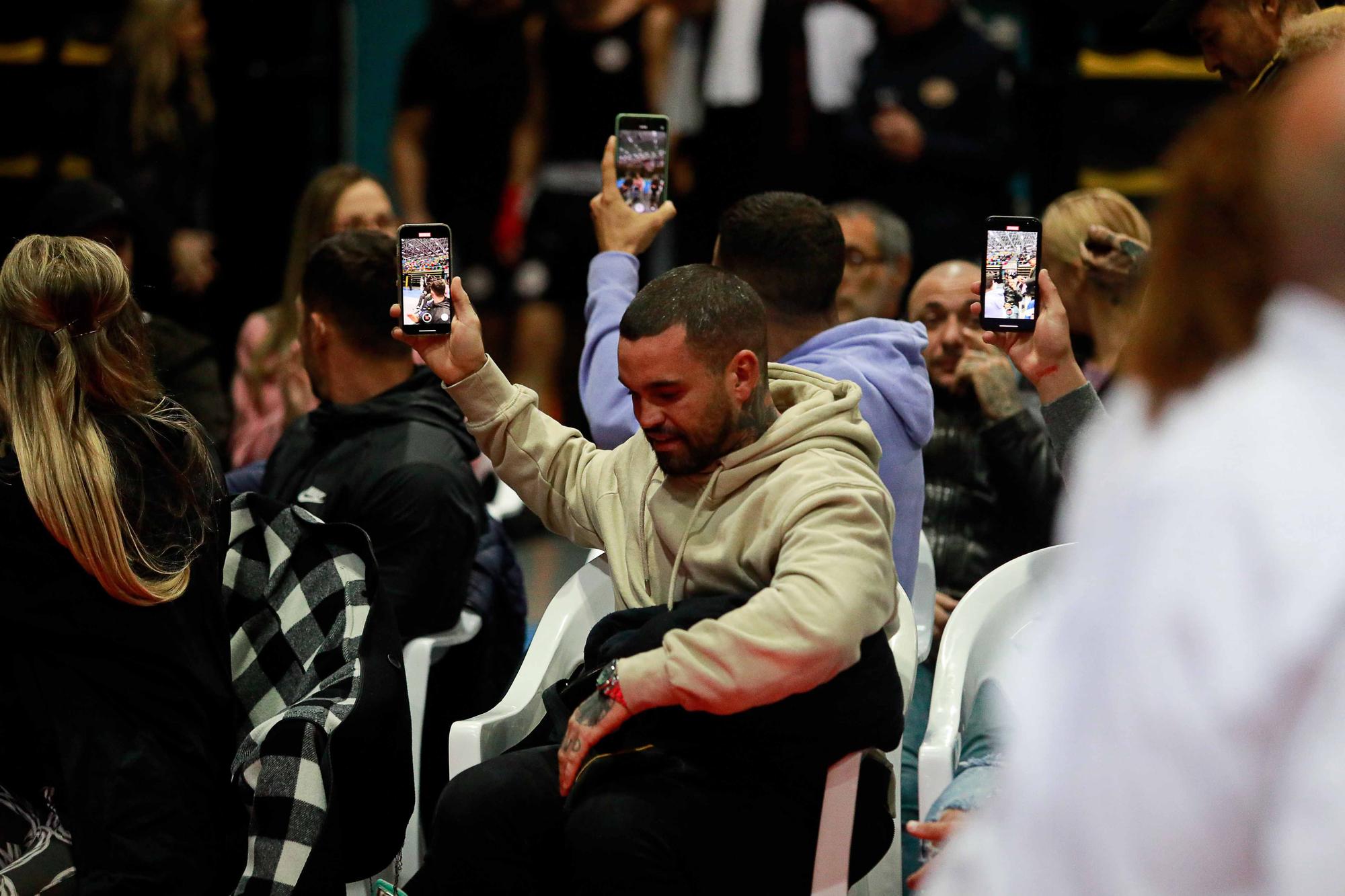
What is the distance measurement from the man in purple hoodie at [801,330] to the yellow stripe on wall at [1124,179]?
2718 millimetres

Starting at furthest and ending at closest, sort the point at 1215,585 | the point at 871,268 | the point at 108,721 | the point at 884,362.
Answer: the point at 871,268
the point at 884,362
the point at 108,721
the point at 1215,585

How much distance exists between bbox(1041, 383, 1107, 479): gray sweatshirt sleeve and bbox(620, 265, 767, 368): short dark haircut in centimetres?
44

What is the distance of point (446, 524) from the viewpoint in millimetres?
2855

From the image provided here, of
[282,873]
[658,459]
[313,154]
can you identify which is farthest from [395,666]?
[313,154]

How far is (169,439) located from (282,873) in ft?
2.08

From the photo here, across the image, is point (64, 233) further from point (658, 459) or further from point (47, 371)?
point (658, 459)

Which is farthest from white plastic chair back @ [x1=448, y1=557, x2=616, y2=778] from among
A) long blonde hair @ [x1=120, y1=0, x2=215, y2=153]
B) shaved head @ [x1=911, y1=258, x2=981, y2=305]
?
long blonde hair @ [x1=120, y1=0, x2=215, y2=153]

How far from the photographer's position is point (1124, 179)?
5.28 meters

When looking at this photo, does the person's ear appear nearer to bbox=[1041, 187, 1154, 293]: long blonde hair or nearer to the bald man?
the bald man

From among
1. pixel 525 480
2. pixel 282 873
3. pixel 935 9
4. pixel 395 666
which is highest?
pixel 935 9

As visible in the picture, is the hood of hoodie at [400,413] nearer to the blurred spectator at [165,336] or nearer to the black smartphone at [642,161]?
the black smartphone at [642,161]

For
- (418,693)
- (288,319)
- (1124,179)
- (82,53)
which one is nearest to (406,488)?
(418,693)

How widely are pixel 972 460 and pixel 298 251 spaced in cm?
187

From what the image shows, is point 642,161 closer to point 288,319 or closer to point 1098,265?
point 1098,265
